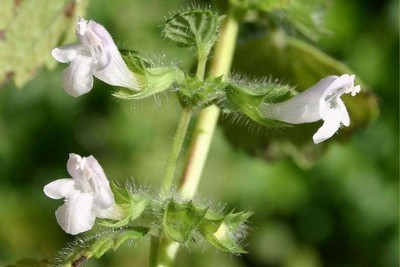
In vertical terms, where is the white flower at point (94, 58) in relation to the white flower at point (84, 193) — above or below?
above

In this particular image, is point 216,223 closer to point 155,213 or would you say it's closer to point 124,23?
point 155,213

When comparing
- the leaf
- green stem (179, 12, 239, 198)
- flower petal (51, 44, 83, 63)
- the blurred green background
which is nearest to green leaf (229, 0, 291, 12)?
green stem (179, 12, 239, 198)

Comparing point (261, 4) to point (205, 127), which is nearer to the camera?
point (205, 127)

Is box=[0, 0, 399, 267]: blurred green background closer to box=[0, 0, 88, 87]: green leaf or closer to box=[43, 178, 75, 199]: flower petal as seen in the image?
box=[0, 0, 88, 87]: green leaf

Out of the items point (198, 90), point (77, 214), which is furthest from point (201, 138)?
point (77, 214)

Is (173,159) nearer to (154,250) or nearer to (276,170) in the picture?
(154,250)

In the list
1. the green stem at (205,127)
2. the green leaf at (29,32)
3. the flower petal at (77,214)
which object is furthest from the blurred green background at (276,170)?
the flower petal at (77,214)

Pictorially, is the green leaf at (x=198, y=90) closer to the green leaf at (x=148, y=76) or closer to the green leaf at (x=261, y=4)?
the green leaf at (x=148, y=76)
